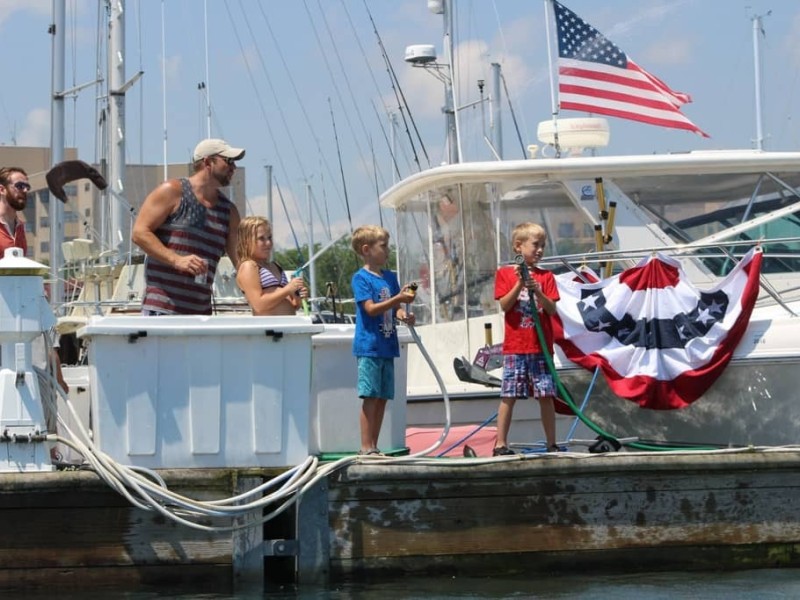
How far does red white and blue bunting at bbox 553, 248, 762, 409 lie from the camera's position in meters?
8.05

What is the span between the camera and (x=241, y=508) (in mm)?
6922

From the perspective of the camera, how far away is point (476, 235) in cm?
1012

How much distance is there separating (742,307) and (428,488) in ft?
7.09

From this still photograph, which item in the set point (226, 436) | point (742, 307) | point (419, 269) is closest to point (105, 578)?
point (226, 436)

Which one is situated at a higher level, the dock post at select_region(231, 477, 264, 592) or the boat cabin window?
the boat cabin window

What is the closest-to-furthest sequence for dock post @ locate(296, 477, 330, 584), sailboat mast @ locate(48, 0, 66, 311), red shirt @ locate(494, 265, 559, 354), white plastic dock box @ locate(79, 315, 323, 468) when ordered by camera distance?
white plastic dock box @ locate(79, 315, 323, 468) < dock post @ locate(296, 477, 330, 584) < red shirt @ locate(494, 265, 559, 354) < sailboat mast @ locate(48, 0, 66, 311)

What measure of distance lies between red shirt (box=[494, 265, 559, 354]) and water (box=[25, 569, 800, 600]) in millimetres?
1242

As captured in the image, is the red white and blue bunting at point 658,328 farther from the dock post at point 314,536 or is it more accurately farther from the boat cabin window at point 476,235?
the dock post at point 314,536

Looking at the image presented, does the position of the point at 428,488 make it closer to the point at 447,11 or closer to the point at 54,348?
the point at 54,348

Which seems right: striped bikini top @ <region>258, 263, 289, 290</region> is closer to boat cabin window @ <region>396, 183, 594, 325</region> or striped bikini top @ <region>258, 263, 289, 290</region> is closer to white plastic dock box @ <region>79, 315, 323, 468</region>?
white plastic dock box @ <region>79, 315, 323, 468</region>

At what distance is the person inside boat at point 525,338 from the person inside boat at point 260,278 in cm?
114

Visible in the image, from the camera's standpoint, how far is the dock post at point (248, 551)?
7.05m

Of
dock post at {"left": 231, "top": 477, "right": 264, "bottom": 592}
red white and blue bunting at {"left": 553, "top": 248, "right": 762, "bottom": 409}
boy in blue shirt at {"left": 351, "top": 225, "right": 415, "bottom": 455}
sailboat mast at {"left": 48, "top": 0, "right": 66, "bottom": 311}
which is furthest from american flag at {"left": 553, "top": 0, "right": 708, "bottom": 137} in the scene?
sailboat mast at {"left": 48, "top": 0, "right": 66, "bottom": 311}

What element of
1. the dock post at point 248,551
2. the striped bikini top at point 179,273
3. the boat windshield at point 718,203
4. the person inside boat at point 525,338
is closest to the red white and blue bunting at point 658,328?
the person inside boat at point 525,338
